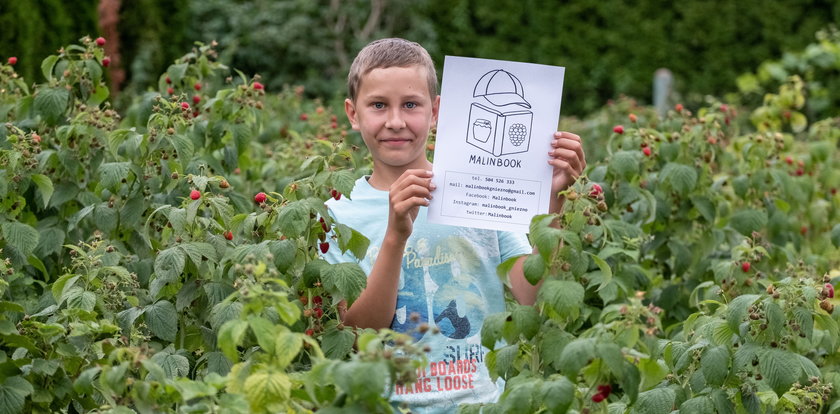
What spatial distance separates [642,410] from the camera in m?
2.71

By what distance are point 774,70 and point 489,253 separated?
295 inches

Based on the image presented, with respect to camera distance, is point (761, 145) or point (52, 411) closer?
point (52, 411)

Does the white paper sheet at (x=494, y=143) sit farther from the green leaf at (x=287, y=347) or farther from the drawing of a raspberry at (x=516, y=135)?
the green leaf at (x=287, y=347)

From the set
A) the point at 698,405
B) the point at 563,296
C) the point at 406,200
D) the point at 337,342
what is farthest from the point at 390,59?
the point at 698,405

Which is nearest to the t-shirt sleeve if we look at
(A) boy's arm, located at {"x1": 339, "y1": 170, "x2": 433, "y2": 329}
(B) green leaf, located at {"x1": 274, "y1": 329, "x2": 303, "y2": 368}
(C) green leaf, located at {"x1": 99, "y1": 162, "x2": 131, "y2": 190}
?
(A) boy's arm, located at {"x1": 339, "y1": 170, "x2": 433, "y2": 329}

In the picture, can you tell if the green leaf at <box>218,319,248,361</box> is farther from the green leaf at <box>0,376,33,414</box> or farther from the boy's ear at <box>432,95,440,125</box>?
the boy's ear at <box>432,95,440,125</box>

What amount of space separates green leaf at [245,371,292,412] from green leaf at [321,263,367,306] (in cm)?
49

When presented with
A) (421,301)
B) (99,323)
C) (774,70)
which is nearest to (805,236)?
(421,301)

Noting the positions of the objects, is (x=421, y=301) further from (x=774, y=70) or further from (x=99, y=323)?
(x=774, y=70)

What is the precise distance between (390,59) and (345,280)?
54 cm

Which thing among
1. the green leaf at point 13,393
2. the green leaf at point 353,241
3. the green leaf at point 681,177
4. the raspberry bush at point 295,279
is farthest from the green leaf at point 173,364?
→ the green leaf at point 681,177

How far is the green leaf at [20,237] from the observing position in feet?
10.2

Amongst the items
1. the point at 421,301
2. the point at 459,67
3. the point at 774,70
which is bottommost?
the point at 421,301

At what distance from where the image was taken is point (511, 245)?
280cm
